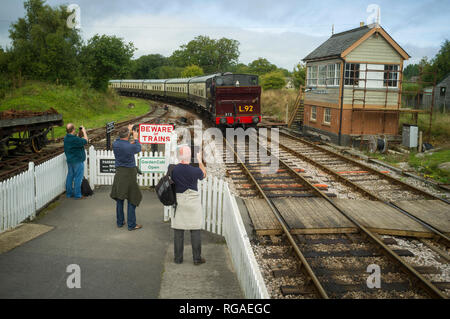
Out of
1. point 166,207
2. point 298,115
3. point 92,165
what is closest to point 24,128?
point 92,165

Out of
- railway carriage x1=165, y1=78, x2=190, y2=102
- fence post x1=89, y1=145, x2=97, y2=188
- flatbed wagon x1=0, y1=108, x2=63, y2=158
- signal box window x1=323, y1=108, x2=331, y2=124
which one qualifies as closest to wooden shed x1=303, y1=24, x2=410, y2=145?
signal box window x1=323, y1=108, x2=331, y2=124

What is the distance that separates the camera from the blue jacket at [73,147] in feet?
26.5

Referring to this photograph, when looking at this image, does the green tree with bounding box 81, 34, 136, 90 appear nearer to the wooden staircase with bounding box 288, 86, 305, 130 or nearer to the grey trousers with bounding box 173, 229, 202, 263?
the wooden staircase with bounding box 288, 86, 305, 130

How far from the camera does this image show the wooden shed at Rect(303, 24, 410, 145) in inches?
735

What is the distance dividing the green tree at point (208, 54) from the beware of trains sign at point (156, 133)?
9008cm

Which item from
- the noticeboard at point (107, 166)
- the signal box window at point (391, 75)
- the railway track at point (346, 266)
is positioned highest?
the signal box window at point (391, 75)

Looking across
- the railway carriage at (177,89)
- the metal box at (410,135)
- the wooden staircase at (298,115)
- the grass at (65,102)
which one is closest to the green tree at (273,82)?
the railway carriage at (177,89)

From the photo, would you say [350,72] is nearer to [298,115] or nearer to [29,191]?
[298,115]

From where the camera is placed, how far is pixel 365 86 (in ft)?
59.1

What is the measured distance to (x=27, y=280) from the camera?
4.74m

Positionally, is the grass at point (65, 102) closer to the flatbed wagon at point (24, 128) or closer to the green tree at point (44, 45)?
the green tree at point (44, 45)

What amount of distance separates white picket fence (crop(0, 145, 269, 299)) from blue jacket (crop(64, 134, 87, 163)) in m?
0.41

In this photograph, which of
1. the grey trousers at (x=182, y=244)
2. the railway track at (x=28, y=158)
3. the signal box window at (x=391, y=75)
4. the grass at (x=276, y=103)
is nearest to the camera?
the grey trousers at (x=182, y=244)

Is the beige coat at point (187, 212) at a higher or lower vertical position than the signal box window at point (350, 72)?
lower
